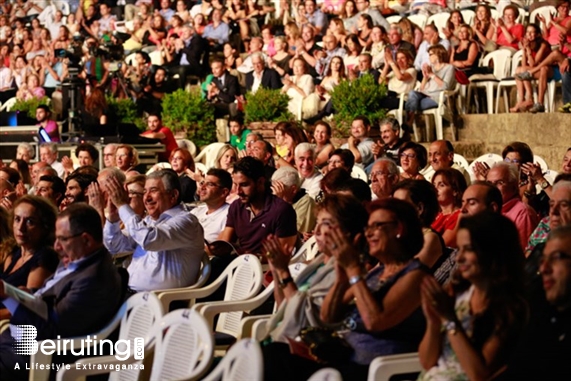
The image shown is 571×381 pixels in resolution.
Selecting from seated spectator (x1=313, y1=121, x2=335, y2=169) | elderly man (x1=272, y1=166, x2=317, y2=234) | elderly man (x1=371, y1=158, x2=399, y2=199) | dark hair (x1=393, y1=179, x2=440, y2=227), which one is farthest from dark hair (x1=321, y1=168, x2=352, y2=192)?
seated spectator (x1=313, y1=121, x2=335, y2=169)

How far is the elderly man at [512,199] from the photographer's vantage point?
6.98 m

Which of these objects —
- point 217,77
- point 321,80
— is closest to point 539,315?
point 321,80

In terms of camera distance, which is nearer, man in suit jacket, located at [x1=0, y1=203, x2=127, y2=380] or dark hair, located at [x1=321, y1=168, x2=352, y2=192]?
man in suit jacket, located at [x1=0, y1=203, x2=127, y2=380]

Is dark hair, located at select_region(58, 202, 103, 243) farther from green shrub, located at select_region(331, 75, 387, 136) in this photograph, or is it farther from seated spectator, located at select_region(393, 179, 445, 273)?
green shrub, located at select_region(331, 75, 387, 136)

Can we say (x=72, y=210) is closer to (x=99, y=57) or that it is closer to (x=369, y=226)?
(x=369, y=226)

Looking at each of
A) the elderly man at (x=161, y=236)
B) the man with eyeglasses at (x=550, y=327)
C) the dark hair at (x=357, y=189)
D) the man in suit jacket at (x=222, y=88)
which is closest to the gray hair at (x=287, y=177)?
the elderly man at (x=161, y=236)

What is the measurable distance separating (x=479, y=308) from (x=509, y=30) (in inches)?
437

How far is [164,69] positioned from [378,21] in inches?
130

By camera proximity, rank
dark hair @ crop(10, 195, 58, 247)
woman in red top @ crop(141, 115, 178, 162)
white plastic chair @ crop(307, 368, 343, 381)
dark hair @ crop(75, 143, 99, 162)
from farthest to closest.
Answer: woman in red top @ crop(141, 115, 178, 162)
dark hair @ crop(75, 143, 99, 162)
dark hair @ crop(10, 195, 58, 247)
white plastic chair @ crop(307, 368, 343, 381)

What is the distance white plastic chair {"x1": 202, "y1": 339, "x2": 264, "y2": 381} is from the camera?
4453mm

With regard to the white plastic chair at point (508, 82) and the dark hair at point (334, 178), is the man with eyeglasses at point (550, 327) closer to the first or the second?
the dark hair at point (334, 178)

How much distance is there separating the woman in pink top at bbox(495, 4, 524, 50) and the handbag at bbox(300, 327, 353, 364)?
10.2m

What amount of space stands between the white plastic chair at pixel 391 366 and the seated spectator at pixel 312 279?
59cm

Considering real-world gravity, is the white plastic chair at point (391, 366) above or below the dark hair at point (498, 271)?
below
